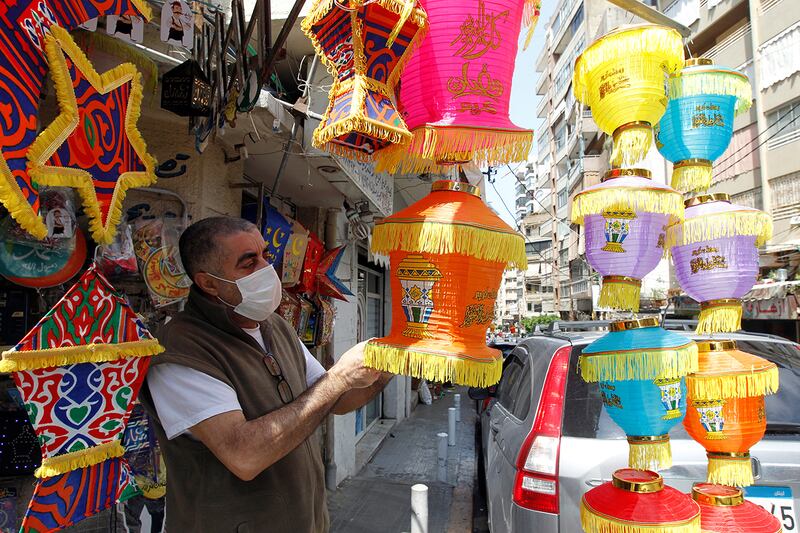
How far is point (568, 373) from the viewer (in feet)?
8.80

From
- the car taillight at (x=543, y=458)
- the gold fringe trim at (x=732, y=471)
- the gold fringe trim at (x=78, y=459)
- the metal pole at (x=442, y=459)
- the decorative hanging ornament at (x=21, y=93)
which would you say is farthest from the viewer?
the metal pole at (x=442, y=459)

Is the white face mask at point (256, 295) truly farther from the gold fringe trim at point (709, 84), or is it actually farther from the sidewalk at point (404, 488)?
the sidewalk at point (404, 488)

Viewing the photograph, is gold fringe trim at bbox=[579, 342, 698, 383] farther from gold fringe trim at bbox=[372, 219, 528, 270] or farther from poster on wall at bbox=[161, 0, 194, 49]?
poster on wall at bbox=[161, 0, 194, 49]

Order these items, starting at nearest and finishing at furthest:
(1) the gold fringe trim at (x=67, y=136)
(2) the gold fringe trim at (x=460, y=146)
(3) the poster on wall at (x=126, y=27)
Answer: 1. (1) the gold fringe trim at (x=67, y=136)
2. (2) the gold fringe trim at (x=460, y=146)
3. (3) the poster on wall at (x=126, y=27)

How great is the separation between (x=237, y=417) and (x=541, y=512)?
1.63 metres

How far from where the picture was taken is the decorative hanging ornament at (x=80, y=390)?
135 cm

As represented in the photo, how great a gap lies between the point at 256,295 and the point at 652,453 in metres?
1.50

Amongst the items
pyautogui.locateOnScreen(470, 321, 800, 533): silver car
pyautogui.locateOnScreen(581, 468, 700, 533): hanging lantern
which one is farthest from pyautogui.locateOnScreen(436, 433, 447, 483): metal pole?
pyautogui.locateOnScreen(581, 468, 700, 533): hanging lantern

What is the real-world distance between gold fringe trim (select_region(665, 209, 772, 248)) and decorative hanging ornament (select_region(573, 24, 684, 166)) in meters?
0.30

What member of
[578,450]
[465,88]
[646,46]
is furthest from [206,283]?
[578,450]

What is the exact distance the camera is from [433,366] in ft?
4.33

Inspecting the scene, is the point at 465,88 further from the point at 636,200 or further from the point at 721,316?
the point at 721,316

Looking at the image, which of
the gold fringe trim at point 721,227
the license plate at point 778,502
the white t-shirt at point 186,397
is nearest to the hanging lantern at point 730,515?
the license plate at point 778,502

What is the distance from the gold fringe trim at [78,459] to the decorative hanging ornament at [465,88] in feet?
4.22
